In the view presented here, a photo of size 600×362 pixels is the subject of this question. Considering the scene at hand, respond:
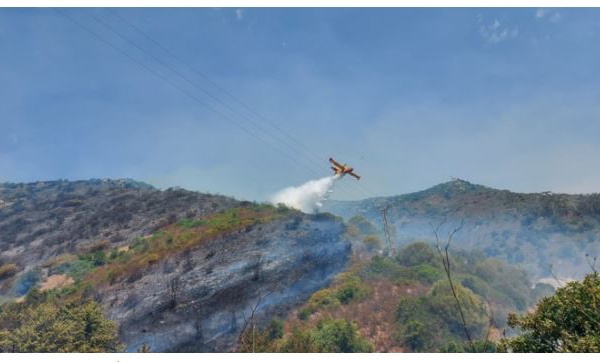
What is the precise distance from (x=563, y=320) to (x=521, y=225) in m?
76.5

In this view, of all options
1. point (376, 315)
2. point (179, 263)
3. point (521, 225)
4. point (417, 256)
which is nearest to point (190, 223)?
point (179, 263)

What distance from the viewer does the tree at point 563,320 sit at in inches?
667

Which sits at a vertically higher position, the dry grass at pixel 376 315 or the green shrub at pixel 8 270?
the green shrub at pixel 8 270

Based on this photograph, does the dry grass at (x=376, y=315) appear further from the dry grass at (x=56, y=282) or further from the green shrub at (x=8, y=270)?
the green shrub at (x=8, y=270)

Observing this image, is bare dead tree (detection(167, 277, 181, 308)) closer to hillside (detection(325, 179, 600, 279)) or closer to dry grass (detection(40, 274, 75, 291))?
dry grass (detection(40, 274, 75, 291))

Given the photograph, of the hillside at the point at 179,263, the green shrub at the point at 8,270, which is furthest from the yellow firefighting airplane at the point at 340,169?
the green shrub at the point at 8,270

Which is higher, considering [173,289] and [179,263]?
[179,263]

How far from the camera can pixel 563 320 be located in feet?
59.5

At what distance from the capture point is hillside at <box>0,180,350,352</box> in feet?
146

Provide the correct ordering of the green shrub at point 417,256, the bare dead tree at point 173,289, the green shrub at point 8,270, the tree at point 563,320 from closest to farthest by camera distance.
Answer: the tree at point 563,320, the bare dead tree at point 173,289, the green shrub at point 8,270, the green shrub at point 417,256

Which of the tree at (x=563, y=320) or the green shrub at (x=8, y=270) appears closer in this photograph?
the tree at (x=563, y=320)

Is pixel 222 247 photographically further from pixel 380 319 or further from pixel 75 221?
pixel 75 221

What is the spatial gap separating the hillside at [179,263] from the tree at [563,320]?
A: 2804 centimetres

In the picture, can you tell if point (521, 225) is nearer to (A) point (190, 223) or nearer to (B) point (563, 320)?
(A) point (190, 223)
